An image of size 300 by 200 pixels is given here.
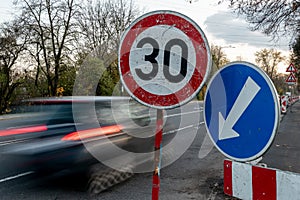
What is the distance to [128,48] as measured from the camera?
245 centimetres

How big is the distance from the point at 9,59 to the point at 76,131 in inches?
967

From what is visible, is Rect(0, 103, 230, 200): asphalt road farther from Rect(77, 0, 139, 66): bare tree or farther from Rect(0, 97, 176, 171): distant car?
Rect(77, 0, 139, 66): bare tree

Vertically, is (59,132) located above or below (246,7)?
below

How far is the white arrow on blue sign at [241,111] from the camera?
2.15 m

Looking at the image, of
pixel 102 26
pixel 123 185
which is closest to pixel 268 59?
pixel 102 26

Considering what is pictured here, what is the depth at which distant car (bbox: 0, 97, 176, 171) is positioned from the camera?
5.18m

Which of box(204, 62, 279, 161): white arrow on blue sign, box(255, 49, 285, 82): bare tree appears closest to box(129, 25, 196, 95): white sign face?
box(204, 62, 279, 161): white arrow on blue sign

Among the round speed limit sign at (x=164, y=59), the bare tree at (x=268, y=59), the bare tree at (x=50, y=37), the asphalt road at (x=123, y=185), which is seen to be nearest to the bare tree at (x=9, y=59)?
the bare tree at (x=50, y=37)

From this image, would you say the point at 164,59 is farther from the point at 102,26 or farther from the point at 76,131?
the point at 102,26

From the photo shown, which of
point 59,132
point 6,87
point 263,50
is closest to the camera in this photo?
point 59,132

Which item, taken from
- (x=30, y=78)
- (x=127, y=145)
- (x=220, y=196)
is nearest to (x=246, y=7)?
(x=127, y=145)

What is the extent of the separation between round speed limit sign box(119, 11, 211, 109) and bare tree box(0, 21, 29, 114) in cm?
2700

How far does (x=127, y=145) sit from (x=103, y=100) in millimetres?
1037

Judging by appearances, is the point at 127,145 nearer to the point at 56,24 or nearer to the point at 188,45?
the point at 188,45
